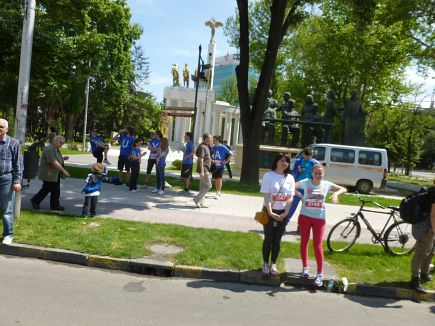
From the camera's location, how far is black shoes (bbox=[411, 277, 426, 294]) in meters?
6.16

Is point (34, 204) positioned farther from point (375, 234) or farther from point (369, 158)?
point (369, 158)

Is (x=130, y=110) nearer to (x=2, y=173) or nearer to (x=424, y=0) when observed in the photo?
(x=424, y=0)

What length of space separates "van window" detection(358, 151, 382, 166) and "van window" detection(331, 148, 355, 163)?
350 millimetres

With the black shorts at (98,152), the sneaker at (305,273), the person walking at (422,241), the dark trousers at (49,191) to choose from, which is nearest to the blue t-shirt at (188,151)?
the black shorts at (98,152)

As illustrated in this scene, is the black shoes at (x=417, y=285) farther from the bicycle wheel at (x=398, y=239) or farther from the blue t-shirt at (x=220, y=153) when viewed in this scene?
Answer: the blue t-shirt at (x=220, y=153)

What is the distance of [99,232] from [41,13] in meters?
19.6

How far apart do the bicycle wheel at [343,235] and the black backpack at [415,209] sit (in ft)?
5.16

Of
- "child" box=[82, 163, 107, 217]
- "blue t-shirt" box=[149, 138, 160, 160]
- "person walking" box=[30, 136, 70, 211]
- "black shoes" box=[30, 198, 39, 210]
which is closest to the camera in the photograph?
"child" box=[82, 163, 107, 217]

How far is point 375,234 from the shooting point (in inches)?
324

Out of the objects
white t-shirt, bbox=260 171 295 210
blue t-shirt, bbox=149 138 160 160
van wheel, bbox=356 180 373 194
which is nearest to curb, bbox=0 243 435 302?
white t-shirt, bbox=260 171 295 210

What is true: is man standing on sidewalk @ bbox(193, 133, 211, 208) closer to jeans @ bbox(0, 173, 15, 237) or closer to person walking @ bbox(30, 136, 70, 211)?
person walking @ bbox(30, 136, 70, 211)

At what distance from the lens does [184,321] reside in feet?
15.2

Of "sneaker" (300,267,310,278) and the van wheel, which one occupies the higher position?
the van wheel

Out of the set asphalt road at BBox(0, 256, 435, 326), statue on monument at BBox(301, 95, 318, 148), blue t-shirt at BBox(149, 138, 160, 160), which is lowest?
asphalt road at BBox(0, 256, 435, 326)
